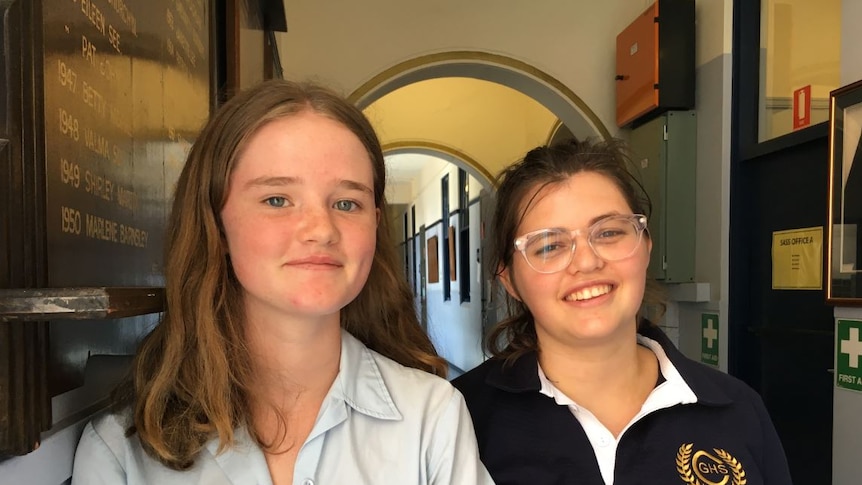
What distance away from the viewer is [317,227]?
0.98 meters

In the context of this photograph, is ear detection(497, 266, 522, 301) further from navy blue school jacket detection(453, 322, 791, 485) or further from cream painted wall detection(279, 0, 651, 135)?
cream painted wall detection(279, 0, 651, 135)

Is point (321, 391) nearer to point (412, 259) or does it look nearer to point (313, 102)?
point (313, 102)

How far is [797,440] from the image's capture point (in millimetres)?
2979

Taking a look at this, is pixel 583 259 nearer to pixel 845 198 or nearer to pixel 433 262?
pixel 845 198

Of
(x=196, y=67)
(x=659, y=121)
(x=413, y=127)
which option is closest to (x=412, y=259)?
(x=413, y=127)

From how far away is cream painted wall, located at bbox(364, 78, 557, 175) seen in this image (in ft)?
21.5

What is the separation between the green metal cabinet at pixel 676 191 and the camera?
3.60 meters

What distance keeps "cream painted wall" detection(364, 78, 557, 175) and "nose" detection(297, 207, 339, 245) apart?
5597 mm

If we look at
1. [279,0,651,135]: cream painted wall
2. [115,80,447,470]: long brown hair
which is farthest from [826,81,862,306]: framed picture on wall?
[115,80,447,470]: long brown hair

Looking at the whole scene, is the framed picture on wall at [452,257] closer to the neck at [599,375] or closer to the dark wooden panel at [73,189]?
the neck at [599,375]

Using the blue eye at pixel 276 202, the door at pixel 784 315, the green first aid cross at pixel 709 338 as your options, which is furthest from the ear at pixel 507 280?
the green first aid cross at pixel 709 338

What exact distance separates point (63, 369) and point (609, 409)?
1.04 m

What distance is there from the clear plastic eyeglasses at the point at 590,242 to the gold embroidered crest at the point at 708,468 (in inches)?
16.0

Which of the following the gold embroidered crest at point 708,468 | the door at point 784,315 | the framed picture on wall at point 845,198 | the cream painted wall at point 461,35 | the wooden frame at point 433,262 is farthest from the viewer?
the wooden frame at point 433,262
